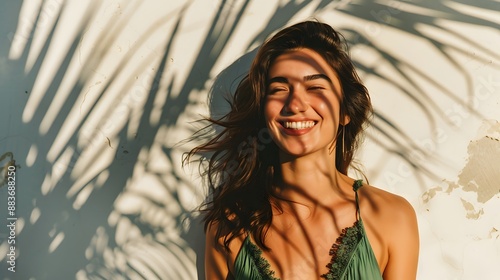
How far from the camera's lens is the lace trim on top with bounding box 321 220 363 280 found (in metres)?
2.18

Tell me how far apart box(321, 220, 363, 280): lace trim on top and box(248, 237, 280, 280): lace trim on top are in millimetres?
206

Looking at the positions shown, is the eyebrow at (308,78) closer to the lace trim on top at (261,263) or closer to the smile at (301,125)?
the smile at (301,125)

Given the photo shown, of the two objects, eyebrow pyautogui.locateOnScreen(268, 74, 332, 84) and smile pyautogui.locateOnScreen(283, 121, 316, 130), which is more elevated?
eyebrow pyautogui.locateOnScreen(268, 74, 332, 84)

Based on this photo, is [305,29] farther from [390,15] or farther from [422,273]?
A: [422,273]

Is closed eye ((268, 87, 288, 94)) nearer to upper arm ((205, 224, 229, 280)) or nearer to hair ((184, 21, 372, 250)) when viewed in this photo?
hair ((184, 21, 372, 250))

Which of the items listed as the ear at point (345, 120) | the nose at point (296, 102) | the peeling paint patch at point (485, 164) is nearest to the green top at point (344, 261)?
the ear at point (345, 120)

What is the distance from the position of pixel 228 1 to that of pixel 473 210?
1401mm

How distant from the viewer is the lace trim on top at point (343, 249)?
218 centimetres

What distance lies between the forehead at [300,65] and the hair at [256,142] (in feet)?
0.09

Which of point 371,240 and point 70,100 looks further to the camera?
point 70,100

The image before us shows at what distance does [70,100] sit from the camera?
2557 mm

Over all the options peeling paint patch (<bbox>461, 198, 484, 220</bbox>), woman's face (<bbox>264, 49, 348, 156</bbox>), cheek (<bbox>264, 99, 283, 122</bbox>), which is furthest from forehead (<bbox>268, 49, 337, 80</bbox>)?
peeling paint patch (<bbox>461, 198, 484, 220</bbox>)

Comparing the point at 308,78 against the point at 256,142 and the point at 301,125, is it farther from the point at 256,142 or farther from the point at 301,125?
the point at 256,142

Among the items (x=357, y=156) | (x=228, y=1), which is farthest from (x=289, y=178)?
(x=228, y=1)
